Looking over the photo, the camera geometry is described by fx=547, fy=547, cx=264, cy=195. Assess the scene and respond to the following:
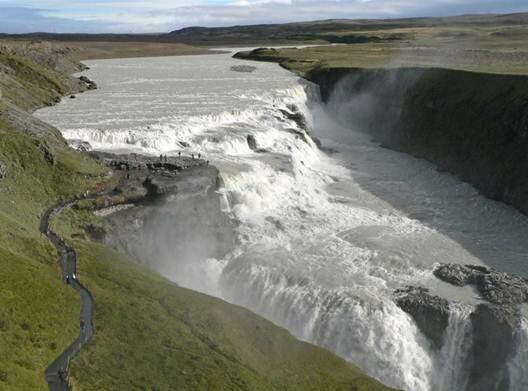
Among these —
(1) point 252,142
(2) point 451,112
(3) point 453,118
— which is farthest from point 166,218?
(2) point 451,112

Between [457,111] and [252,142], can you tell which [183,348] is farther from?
[457,111]

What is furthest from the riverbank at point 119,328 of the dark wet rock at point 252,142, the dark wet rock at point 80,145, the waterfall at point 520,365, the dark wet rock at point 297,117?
the dark wet rock at point 297,117

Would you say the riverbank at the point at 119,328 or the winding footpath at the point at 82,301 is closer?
the winding footpath at the point at 82,301

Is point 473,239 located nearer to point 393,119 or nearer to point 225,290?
point 225,290

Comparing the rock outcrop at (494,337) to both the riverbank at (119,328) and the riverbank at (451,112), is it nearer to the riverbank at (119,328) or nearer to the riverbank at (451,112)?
the riverbank at (119,328)

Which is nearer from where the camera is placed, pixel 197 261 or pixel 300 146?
pixel 197 261

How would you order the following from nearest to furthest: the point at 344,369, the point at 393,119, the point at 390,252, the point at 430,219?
1. the point at 344,369
2. the point at 390,252
3. the point at 430,219
4. the point at 393,119

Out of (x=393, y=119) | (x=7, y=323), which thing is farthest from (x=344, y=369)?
(x=393, y=119)
